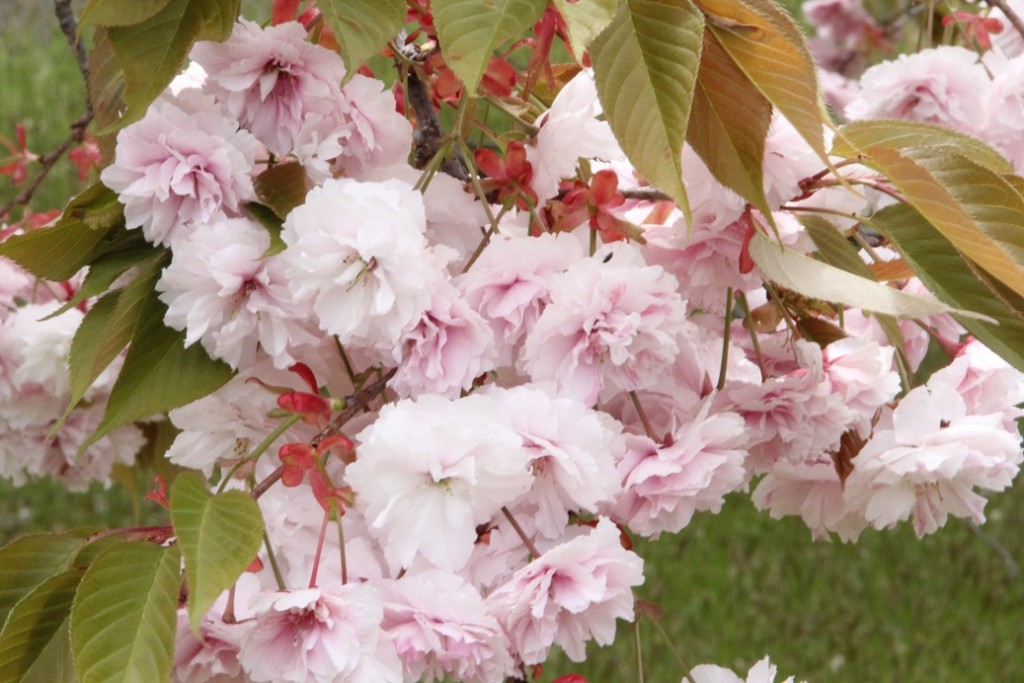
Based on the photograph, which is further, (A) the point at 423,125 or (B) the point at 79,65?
(B) the point at 79,65

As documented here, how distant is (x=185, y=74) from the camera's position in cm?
81

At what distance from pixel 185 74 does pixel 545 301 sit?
0.31 metres

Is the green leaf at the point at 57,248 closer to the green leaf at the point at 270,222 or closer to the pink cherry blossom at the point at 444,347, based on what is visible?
the green leaf at the point at 270,222

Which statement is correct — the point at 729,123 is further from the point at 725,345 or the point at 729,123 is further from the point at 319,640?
the point at 319,640

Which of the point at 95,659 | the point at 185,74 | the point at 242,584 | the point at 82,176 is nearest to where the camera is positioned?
the point at 95,659

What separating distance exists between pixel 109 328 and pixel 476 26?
0.25 metres

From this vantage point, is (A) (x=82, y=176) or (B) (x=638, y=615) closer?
(B) (x=638, y=615)

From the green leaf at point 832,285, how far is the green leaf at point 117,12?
0.98ft

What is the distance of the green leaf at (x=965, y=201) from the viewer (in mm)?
569

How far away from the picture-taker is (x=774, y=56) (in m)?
0.56

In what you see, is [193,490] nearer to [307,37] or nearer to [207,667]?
[207,667]

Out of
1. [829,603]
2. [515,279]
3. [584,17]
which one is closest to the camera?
[584,17]

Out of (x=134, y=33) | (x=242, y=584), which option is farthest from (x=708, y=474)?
(x=134, y=33)

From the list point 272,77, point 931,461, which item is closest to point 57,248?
point 272,77
